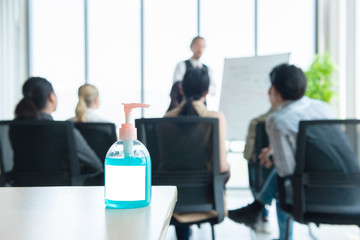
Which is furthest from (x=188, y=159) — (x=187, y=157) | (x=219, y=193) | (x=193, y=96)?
(x=193, y=96)

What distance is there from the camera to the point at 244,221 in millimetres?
2270

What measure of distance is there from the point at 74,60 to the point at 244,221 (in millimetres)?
3727

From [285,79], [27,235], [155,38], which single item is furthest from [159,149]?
[155,38]

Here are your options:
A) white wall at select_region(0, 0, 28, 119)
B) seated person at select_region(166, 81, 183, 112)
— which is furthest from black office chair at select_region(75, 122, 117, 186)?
white wall at select_region(0, 0, 28, 119)

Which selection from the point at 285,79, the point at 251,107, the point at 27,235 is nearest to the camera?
the point at 27,235

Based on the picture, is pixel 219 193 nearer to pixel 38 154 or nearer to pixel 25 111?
pixel 38 154

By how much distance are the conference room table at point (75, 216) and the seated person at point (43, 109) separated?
3.73ft

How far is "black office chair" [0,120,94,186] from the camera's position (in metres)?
1.78

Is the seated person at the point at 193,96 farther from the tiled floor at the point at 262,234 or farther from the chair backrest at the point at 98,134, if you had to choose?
the tiled floor at the point at 262,234

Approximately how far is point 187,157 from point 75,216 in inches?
45.3

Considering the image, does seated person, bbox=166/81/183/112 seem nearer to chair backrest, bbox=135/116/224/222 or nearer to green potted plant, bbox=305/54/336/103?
chair backrest, bbox=135/116/224/222

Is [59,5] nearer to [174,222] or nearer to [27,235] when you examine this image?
[174,222]

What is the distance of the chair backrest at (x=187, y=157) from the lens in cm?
165

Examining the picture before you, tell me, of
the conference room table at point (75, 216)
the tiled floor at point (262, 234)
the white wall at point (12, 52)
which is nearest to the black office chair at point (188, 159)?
the conference room table at point (75, 216)
